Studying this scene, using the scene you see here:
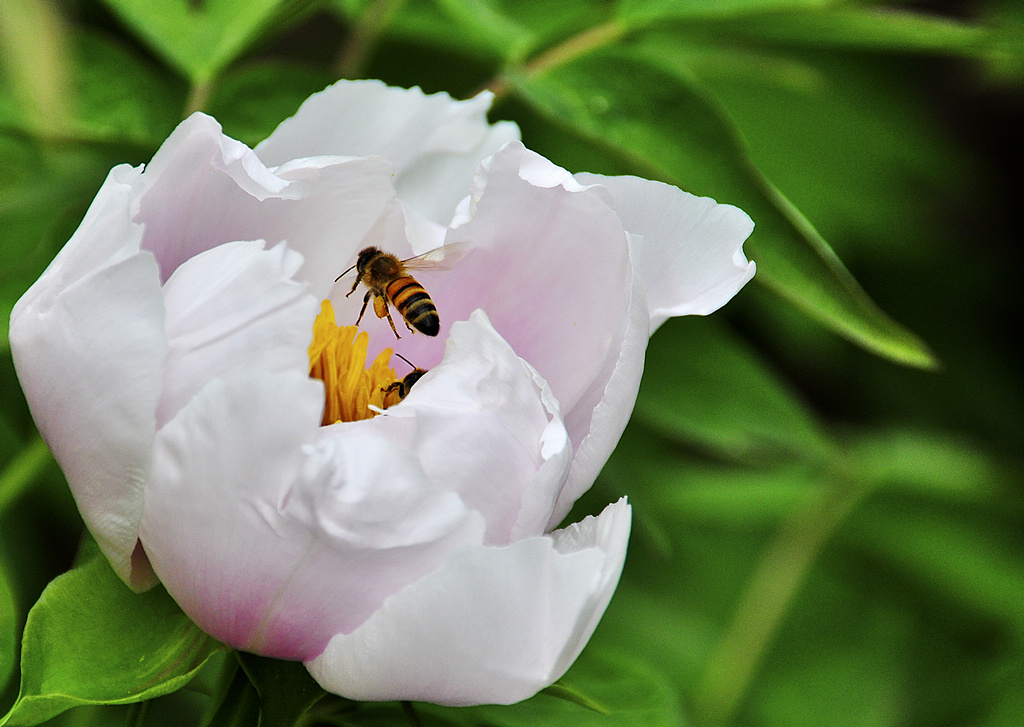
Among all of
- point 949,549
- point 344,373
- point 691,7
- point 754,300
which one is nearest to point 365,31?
point 691,7

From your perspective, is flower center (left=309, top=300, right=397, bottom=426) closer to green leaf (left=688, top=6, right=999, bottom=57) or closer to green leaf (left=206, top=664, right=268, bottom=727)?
green leaf (left=206, top=664, right=268, bottom=727)

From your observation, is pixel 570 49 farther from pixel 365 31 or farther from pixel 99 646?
pixel 99 646

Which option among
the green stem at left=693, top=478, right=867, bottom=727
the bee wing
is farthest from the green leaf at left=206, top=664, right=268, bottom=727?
the green stem at left=693, top=478, right=867, bottom=727

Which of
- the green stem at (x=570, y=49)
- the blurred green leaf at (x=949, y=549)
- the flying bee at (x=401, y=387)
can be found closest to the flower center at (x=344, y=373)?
the flying bee at (x=401, y=387)

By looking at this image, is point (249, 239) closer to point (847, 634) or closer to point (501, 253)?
point (501, 253)

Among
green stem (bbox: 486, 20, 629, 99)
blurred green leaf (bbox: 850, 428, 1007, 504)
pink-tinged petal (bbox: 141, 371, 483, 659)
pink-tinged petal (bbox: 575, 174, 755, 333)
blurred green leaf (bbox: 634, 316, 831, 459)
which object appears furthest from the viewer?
blurred green leaf (bbox: 850, 428, 1007, 504)

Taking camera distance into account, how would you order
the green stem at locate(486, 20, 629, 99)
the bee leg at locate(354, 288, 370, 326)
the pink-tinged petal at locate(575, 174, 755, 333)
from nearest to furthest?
the pink-tinged petal at locate(575, 174, 755, 333), the bee leg at locate(354, 288, 370, 326), the green stem at locate(486, 20, 629, 99)

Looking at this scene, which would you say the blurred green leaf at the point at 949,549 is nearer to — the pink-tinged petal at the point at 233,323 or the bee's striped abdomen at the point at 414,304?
the bee's striped abdomen at the point at 414,304
